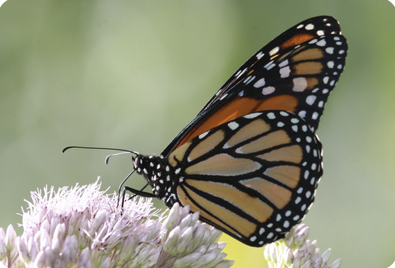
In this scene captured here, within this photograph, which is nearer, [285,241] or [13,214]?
[285,241]

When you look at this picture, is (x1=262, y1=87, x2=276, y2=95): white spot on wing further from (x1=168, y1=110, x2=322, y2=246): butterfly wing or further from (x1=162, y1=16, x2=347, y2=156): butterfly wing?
(x1=168, y1=110, x2=322, y2=246): butterfly wing

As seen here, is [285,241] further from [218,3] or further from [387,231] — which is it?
[218,3]

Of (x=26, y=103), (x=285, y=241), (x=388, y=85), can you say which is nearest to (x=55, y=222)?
(x=285, y=241)

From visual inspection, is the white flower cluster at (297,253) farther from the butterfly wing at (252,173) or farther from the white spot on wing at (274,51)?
the white spot on wing at (274,51)

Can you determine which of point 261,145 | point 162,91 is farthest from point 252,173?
point 162,91

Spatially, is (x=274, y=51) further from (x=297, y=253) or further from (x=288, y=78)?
(x=297, y=253)

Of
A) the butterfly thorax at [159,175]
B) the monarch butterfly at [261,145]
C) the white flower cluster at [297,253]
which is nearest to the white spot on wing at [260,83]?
the monarch butterfly at [261,145]
